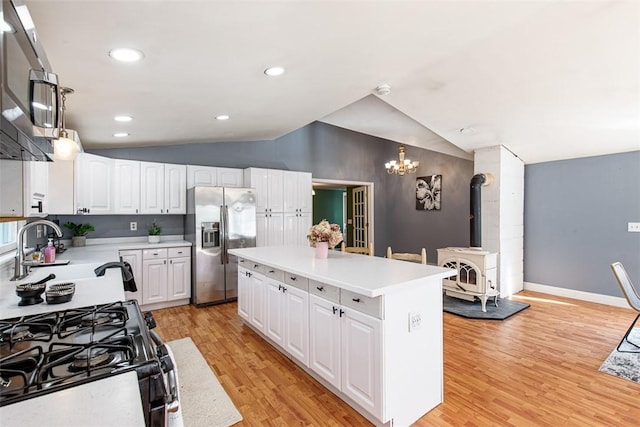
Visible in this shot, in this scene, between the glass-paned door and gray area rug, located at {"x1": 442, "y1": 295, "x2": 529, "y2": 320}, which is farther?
the glass-paned door

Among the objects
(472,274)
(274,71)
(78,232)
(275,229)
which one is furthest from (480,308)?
(78,232)

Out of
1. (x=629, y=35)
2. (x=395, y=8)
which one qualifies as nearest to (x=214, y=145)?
(x=395, y=8)

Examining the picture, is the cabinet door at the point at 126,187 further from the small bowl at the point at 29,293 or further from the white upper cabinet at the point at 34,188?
the small bowl at the point at 29,293

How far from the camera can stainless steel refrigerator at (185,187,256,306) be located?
4484mm

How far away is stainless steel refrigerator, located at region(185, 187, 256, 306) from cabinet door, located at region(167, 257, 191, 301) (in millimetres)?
69

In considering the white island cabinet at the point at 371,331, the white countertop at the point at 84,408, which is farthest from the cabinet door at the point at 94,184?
the white countertop at the point at 84,408

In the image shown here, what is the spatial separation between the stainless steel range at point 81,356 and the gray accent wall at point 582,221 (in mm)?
5681

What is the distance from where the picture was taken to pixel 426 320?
6.97ft

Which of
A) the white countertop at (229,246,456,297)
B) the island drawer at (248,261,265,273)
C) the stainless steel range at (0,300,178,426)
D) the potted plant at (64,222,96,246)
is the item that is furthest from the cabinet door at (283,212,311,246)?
the stainless steel range at (0,300,178,426)

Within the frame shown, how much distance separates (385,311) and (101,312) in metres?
1.42

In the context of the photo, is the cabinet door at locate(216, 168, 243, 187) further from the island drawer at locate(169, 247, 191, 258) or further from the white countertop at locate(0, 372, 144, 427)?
the white countertop at locate(0, 372, 144, 427)

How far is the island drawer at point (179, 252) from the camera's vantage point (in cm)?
447

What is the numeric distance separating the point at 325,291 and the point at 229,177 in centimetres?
346

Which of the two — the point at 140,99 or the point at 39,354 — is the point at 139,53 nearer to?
the point at 140,99
